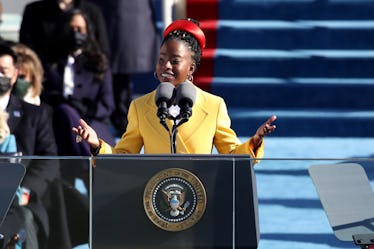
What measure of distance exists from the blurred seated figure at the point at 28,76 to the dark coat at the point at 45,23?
0.60 metres

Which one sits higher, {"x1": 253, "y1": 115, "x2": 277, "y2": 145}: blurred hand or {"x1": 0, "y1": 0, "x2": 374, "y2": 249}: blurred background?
{"x1": 253, "y1": 115, "x2": 277, "y2": 145}: blurred hand

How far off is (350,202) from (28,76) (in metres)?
4.24

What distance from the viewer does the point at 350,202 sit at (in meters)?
4.70

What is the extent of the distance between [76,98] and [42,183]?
4248 mm

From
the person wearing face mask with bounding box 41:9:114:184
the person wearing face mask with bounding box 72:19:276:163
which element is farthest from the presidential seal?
the person wearing face mask with bounding box 41:9:114:184

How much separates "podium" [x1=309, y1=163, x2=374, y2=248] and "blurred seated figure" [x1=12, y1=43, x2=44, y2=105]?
3.96m

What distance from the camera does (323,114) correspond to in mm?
10930

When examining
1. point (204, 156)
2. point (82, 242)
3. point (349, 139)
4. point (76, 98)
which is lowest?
point (349, 139)

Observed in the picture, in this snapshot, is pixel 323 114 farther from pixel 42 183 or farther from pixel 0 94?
pixel 42 183

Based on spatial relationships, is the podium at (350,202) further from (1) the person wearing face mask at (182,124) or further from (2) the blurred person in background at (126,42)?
(2) the blurred person in background at (126,42)

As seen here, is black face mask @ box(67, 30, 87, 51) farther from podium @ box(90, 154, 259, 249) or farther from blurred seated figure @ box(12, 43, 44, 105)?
podium @ box(90, 154, 259, 249)

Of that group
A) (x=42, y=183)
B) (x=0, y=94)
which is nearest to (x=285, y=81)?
(x=0, y=94)

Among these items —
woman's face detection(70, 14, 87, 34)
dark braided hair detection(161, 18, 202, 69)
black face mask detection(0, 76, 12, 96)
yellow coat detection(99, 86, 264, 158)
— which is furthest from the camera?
woman's face detection(70, 14, 87, 34)

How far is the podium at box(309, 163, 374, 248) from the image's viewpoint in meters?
4.71
